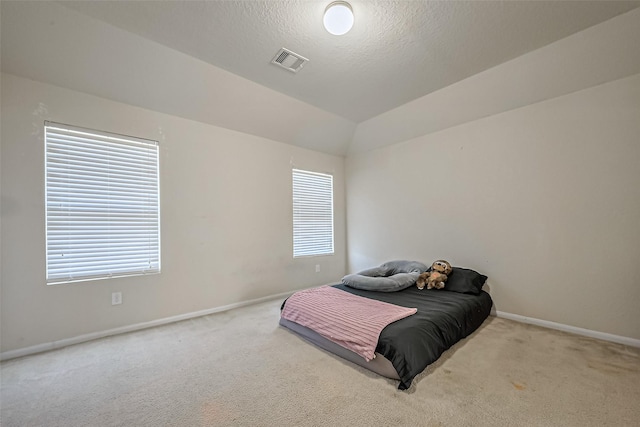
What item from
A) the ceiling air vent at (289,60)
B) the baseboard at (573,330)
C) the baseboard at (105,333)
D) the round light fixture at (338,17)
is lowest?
the baseboard at (573,330)

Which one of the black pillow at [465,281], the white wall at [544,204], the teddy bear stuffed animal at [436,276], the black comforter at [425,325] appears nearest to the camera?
the black comforter at [425,325]

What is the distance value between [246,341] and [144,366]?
83 centimetres

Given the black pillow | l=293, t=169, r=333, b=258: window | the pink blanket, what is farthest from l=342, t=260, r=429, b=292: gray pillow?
l=293, t=169, r=333, b=258: window

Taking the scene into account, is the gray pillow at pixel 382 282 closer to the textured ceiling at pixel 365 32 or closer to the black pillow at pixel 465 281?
the black pillow at pixel 465 281

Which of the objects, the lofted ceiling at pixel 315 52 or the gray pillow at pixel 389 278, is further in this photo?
the gray pillow at pixel 389 278

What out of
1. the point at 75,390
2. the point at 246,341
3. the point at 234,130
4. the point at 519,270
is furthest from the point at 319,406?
the point at 234,130

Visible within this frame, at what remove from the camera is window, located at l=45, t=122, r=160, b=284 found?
2557 mm

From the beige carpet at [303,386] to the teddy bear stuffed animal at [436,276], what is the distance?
0.72 meters

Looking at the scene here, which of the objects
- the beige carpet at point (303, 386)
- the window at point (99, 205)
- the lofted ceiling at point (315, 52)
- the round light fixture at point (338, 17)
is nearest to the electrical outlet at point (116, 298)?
the window at point (99, 205)

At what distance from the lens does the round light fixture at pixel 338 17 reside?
6.56 ft

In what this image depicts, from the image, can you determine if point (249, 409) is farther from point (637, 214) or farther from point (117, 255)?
point (637, 214)

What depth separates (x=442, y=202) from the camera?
378 centimetres

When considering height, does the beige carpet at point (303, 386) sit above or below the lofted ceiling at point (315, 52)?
below

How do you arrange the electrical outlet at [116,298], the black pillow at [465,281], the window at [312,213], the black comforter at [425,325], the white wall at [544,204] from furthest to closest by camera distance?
the window at [312,213], the black pillow at [465,281], the electrical outlet at [116,298], the white wall at [544,204], the black comforter at [425,325]
